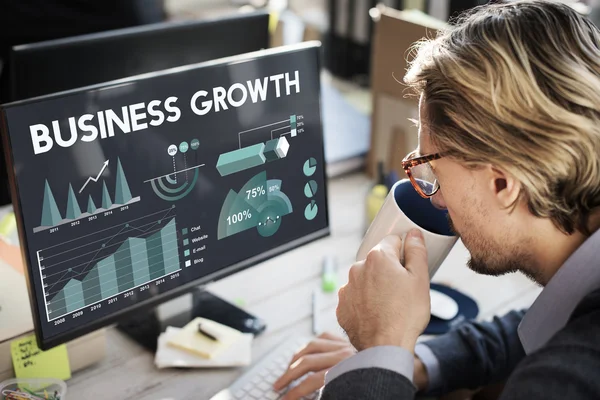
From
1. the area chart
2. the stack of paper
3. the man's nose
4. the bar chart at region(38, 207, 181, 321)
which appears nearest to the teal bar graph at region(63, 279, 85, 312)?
the bar chart at region(38, 207, 181, 321)

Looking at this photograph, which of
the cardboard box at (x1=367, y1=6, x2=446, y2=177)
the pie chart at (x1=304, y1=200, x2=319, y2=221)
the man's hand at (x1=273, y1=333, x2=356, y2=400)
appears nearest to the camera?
the man's hand at (x1=273, y1=333, x2=356, y2=400)

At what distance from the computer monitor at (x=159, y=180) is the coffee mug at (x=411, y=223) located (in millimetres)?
206

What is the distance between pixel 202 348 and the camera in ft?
4.21

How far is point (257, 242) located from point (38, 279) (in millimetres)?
415

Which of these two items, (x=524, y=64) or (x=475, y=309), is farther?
(x=475, y=309)

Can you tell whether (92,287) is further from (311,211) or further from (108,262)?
(311,211)

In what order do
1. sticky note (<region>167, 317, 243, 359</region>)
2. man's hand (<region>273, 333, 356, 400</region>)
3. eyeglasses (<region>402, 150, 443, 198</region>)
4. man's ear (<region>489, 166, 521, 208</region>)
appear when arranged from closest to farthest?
1. man's ear (<region>489, 166, 521, 208</region>)
2. eyeglasses (<region>402, 150, 443, 198</region>)
3. man's hand (<region>273, 333, 356, 400</region>)
4. sticky note (<region>167, 317, 243, 359</region>)

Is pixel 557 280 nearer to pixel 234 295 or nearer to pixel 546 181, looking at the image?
pixel 546 181

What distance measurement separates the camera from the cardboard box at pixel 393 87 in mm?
1827

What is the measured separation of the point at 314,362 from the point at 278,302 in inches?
10.8

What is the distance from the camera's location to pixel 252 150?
1.26 meters

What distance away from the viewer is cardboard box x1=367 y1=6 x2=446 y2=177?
1.83 m

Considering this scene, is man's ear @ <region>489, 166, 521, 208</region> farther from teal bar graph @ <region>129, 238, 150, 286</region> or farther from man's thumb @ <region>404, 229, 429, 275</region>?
teal bar graph @ <region>129, 238, 150, 286</region>

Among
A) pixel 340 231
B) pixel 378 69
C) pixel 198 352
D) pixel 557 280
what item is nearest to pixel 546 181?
pixel 557 280
